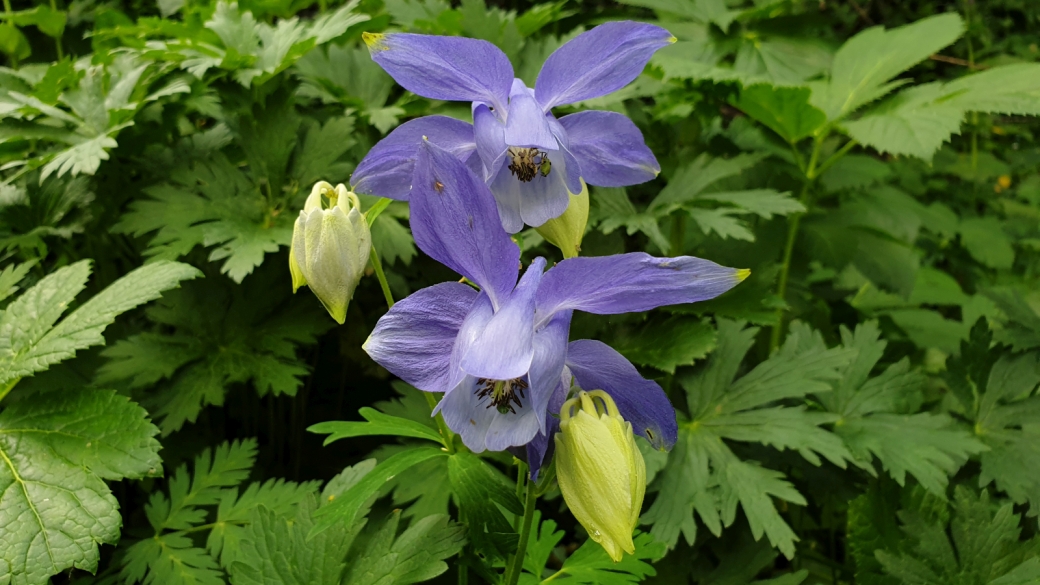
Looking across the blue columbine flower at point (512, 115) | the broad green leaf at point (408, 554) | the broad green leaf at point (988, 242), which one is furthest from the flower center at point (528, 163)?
the broad green leaf at point (988, 242)

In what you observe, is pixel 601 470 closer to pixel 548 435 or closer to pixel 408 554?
pixel 548 435

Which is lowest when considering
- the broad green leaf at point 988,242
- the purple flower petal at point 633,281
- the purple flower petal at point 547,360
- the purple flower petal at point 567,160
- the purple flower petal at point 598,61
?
the broad green leaf at point 988,242

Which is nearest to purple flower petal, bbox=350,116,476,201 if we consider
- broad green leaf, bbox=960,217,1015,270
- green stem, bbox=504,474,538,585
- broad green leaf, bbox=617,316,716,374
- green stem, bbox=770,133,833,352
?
green stem, bbox=504,474,538,585

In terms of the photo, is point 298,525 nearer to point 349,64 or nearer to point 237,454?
point 237,454

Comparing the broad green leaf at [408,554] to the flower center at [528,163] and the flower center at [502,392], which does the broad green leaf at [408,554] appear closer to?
the flower center at [502,392]

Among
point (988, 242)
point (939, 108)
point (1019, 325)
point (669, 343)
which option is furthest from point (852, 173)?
point (669, 343)

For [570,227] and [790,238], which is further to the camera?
[790,238]

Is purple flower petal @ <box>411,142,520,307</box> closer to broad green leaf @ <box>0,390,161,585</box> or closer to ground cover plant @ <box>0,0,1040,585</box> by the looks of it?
ground cover plant @ <box>0,0,1040,585</box>
